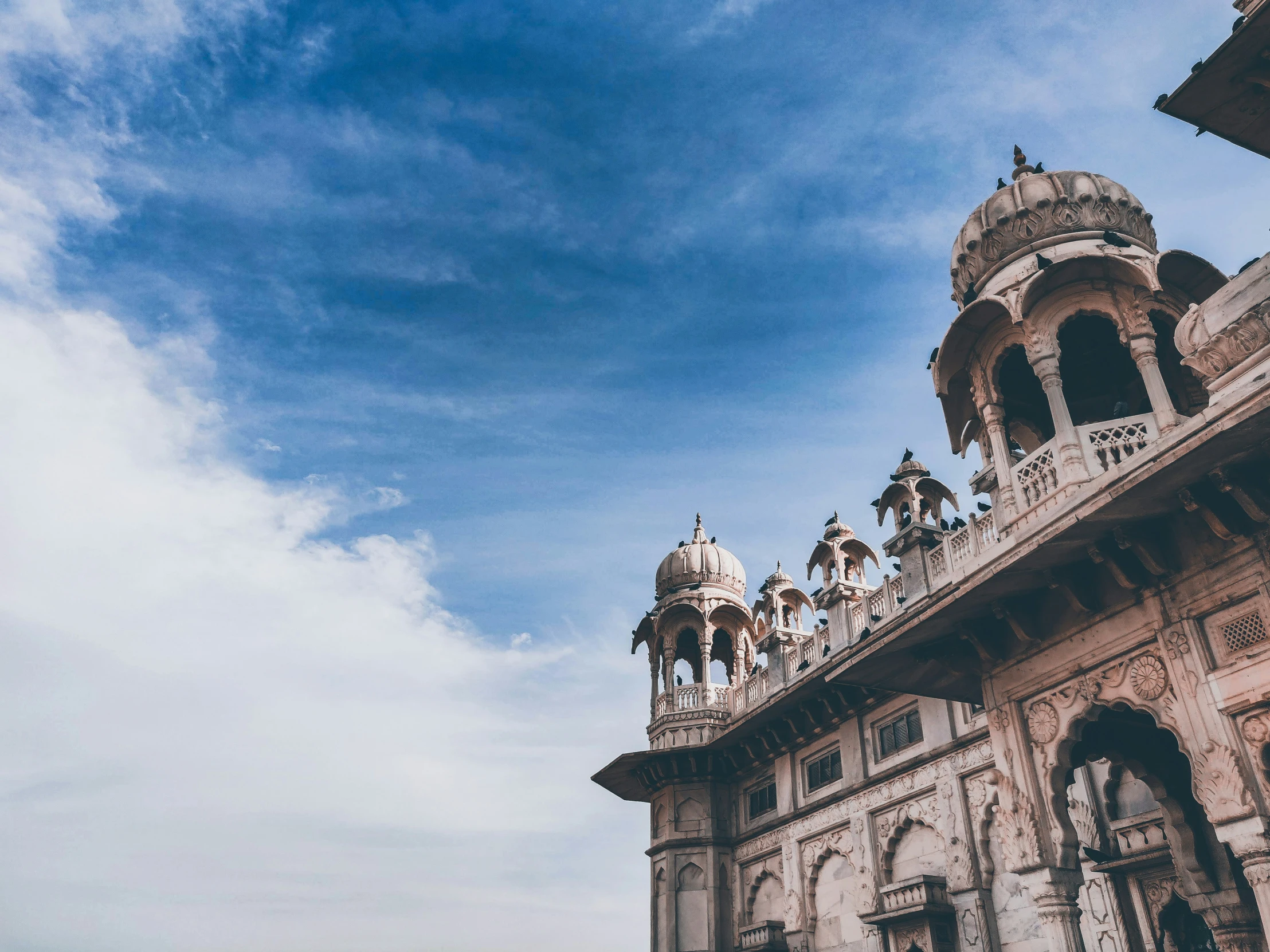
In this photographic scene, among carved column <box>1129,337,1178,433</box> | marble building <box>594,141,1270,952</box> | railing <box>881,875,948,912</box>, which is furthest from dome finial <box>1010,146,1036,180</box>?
railing <box>881,875,948,912</box>

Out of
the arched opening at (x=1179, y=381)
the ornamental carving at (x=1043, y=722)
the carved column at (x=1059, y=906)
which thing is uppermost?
the arched opening at (x=1179, y=381)

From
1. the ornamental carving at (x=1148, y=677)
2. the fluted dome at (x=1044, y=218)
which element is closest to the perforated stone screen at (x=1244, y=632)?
the ornamental carving at (x=1148, y=677)

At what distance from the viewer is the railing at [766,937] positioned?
20.1 m

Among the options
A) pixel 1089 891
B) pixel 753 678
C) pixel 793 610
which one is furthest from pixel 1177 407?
pixel 793 610

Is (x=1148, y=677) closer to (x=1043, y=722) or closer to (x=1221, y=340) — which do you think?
(x=1043, y=722)

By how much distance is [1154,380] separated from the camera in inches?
426

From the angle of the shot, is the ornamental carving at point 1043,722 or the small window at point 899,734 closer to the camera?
the ornamental carving at point 1043,722

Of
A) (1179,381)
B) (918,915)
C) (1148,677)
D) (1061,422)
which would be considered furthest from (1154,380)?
(918,915)

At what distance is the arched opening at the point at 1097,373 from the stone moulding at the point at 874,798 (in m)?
5.84

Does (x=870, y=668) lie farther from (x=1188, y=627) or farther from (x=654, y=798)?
(x=654, y=798)

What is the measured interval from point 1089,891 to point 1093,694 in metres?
6.30

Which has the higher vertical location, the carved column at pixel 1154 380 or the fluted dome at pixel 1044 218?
the fluted dome at pixel 1044 218

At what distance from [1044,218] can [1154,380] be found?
304 centimetres

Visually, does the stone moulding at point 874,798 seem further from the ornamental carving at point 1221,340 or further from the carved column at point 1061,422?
the ornamental carving at point 1221,340
